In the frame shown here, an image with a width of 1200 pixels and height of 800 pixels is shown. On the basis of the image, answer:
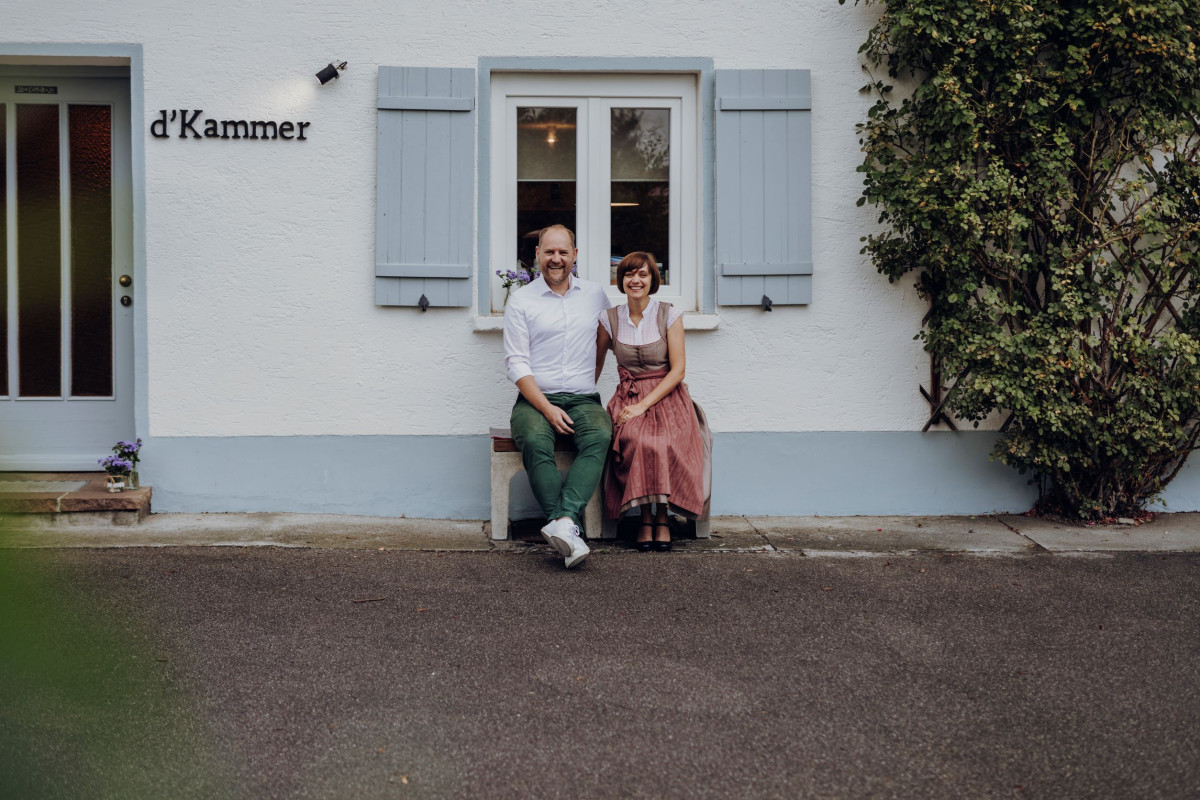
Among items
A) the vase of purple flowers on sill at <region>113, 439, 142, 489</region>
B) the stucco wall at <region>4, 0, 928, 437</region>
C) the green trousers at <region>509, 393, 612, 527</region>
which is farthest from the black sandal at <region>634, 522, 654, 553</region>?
the vase of purple flowers on sill at <region>113, 439, 142, 489</region>

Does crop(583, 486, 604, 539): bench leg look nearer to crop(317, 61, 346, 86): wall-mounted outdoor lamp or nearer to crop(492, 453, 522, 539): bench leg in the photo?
crop(492, 453, 522, 539): bench leg

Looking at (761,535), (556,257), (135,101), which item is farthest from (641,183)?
(135,101)

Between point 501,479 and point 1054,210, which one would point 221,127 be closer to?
point 501,479

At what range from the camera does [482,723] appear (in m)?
2.97

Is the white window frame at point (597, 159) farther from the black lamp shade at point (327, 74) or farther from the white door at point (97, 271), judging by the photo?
the white door at point (97, 271)

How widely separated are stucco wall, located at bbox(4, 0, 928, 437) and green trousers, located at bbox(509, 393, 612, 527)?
2.09 feet

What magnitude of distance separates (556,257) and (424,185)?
0.89 meters

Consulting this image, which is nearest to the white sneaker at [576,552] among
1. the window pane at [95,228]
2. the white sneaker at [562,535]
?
the white sneaker at [562,535]

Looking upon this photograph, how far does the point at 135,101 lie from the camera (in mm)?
5352

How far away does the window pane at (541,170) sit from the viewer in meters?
5.75

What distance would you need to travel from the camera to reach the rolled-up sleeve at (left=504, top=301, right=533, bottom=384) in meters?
5.05

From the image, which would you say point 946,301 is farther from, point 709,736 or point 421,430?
point 709,736

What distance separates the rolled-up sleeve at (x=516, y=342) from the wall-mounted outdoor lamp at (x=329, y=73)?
1.51m

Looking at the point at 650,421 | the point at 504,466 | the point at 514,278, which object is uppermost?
the point at 514,278
